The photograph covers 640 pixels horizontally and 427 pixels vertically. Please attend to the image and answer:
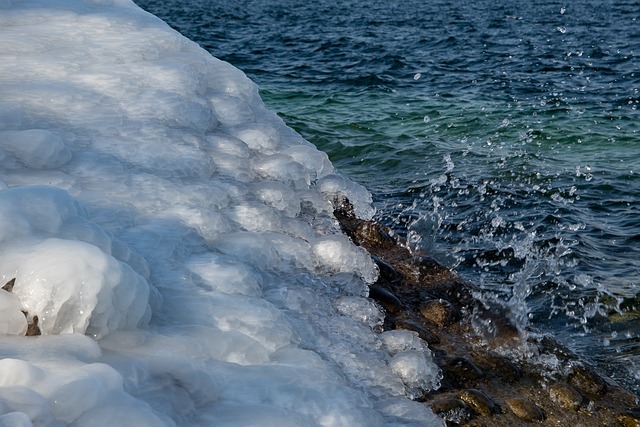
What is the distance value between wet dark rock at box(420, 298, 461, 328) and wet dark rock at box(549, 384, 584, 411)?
1.76ft

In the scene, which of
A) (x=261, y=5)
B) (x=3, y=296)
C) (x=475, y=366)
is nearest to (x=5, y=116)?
(x=3, y=296)

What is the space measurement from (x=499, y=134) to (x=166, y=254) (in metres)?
6.74

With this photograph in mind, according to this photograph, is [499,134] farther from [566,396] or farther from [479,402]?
[479,402]

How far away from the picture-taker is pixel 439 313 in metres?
3.40

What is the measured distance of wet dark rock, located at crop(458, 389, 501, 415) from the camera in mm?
2736

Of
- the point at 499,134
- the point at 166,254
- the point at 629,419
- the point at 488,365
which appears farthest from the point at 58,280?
the point at 499,134

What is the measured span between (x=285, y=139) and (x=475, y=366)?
1.92 metres

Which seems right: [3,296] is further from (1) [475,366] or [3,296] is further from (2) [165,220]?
(1) [475,366]

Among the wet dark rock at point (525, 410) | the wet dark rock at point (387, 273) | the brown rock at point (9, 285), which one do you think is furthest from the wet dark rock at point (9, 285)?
the wet dark rock at point (387, 273)

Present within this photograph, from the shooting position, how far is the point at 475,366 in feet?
Answer: 9.84

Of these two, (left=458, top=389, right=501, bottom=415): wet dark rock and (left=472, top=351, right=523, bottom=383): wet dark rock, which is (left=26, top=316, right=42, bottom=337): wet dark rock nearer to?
(left=458, top=389, right=501, bottom=415): wet dark rock

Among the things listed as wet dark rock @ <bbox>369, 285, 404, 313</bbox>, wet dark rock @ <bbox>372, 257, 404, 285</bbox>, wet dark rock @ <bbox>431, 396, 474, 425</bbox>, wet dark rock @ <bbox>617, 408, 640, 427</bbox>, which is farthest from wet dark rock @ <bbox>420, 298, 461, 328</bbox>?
wet dark rock @ <bbox>617, 408, 640, 427</bbox>

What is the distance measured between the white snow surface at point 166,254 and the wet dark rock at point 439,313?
279mm

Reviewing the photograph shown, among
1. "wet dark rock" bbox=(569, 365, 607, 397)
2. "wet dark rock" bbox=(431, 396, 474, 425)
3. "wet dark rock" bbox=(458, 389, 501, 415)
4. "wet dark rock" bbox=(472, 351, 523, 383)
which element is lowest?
"wet dark rock" bbox=(569, 365, 607, 397)
